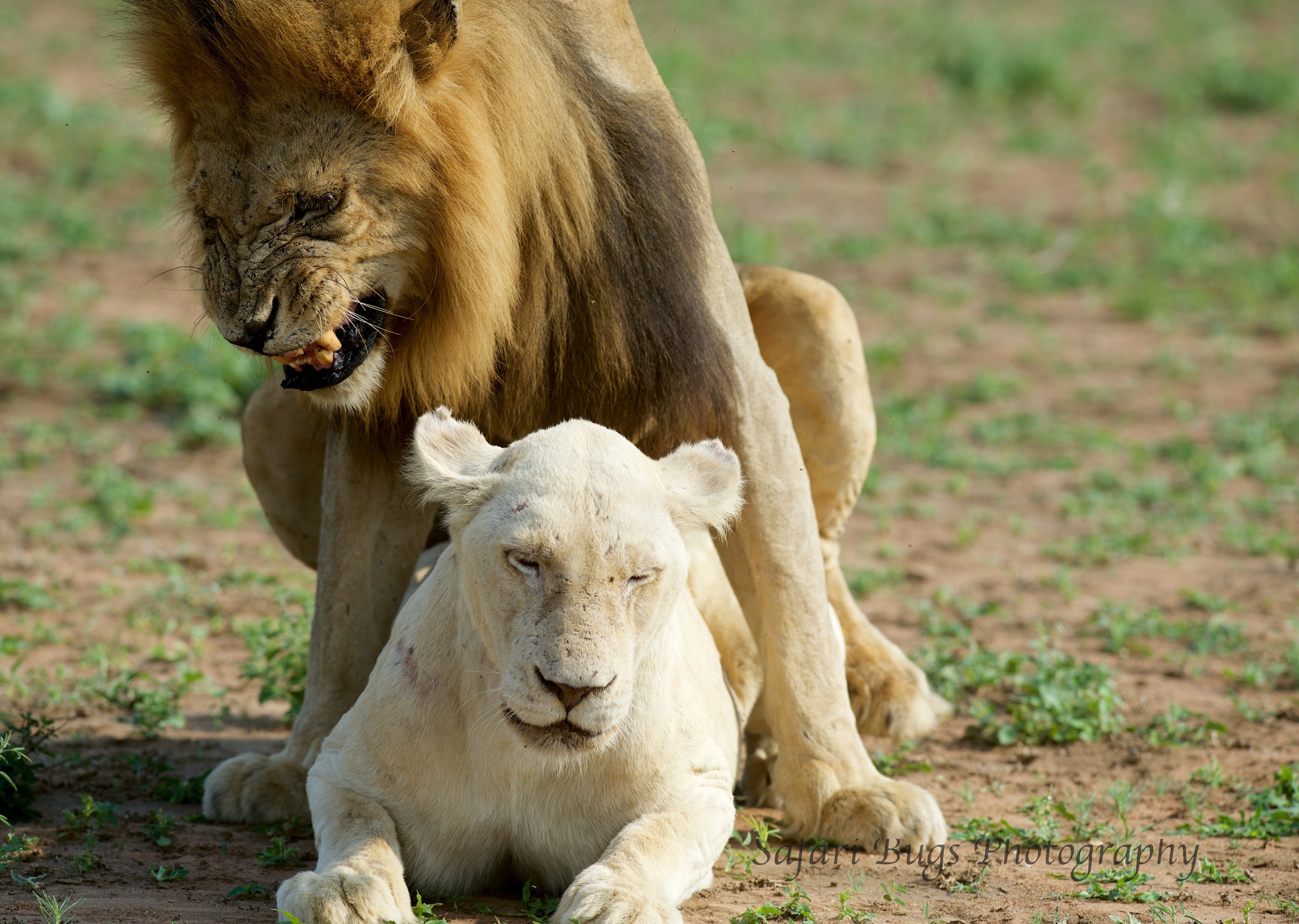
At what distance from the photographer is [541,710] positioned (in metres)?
2.75

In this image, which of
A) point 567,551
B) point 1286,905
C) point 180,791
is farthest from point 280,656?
point 1286,905

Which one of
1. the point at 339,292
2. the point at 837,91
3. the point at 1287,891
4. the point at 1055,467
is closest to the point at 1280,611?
the point at 1055,467

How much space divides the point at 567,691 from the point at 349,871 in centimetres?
59

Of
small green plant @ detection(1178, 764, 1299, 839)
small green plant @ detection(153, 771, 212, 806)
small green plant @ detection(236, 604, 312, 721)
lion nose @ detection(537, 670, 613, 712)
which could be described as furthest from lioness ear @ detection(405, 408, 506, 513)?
small green plant @ detection(1178, 764, 1299, 839)

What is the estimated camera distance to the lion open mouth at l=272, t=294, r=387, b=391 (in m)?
3.37

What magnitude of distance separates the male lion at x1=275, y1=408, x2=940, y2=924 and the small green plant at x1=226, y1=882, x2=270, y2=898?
0.20m

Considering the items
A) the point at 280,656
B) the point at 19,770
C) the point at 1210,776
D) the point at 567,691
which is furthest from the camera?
the point at 280,656

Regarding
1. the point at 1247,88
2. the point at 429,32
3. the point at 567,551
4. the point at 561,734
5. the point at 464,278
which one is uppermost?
the point at 1247,88

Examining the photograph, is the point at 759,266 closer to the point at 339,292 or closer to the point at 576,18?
the point at 576,18

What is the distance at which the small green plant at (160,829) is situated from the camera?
3.63m

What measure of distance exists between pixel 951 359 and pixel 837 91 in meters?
5.95

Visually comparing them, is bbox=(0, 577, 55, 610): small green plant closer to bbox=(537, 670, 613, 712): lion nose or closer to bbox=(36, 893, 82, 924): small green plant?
bbox=(36, 893, 82, 924): small green plant

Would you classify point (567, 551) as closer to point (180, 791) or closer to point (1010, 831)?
point (1010, 831)

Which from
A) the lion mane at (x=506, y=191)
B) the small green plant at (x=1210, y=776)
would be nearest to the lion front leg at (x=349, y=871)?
the lion mane at (x=506, y=191)
